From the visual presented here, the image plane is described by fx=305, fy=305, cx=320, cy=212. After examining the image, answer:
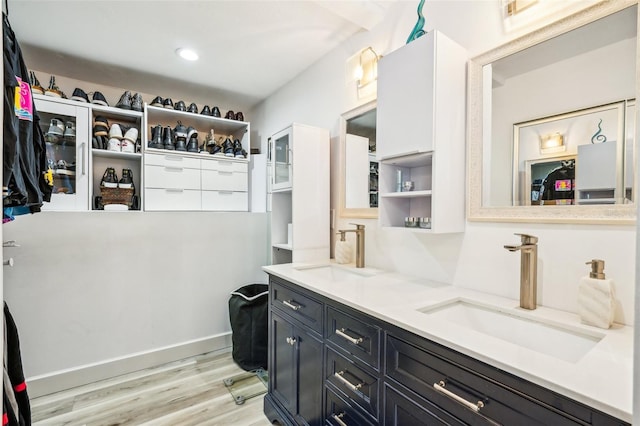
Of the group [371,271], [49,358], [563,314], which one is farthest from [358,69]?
[49,358]

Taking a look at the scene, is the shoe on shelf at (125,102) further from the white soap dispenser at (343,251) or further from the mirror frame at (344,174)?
the white soap dispenser at (343,251)

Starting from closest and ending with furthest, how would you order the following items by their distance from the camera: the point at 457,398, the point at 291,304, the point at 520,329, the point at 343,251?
the point at 457,398 < the point at 520,329 < the point at 291,304 < the point at 343,251

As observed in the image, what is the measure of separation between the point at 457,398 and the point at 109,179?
305 cm

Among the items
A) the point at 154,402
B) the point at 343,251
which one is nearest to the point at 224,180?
the point at 343,251

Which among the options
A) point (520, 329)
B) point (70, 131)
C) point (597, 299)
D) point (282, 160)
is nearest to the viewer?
point (597, 299)

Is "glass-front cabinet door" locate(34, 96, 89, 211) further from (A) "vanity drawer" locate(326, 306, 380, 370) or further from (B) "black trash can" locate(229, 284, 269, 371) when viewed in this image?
(A) "vanity drawer" locate(326, 306, 380, 370)

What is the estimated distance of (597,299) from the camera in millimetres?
944

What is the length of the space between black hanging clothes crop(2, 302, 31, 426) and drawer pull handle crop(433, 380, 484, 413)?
4.79ft

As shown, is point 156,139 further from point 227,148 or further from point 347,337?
point 347,337

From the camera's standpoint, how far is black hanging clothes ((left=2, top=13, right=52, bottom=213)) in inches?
37.7

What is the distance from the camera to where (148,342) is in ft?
7.80

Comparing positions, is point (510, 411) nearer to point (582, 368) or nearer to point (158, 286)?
point (582, 368)

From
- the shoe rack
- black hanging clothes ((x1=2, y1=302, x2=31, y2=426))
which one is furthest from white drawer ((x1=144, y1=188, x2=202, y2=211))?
black hanging clothes ((x1=2, y1=302, x2=31, y2=426))

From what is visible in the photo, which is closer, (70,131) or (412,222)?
(412,222)
